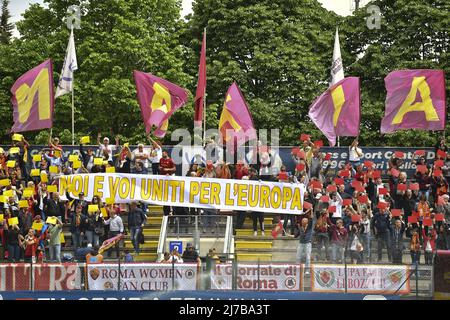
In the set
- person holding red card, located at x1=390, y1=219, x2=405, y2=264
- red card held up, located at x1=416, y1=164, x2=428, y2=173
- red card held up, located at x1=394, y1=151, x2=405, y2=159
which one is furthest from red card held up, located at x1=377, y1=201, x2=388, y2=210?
red card held up, located at x1=394, y1=151, x2=405, y2=159

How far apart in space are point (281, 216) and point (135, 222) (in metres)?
4.33

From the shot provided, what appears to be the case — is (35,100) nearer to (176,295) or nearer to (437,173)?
(176,295)

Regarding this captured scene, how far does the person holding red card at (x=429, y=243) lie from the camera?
2910cm

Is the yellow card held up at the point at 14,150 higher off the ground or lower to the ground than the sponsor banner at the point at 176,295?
higher

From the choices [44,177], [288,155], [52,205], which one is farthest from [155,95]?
[52,205]

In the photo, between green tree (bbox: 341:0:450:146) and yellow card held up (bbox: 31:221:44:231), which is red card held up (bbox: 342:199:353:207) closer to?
yellow card held up (bbox: 31:221:44:231)

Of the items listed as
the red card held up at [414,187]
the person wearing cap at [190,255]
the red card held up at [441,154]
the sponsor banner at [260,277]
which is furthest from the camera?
the red card held up at [441,154]

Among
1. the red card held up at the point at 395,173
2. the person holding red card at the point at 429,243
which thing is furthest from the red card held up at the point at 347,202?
the red card held up at the point at 395,173

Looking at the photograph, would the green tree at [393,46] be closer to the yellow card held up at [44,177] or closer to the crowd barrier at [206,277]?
the yellow card held up at [44,177]

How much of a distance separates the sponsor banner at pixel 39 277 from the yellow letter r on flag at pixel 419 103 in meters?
11.3

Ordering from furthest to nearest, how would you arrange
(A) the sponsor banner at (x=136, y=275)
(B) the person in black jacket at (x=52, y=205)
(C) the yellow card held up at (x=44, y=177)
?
(C) the yellow card held up at (x=44, y=177), (B) the person in black jacket at (x=52, y=205), (A) the sponsor banner at (x=136, y=275)

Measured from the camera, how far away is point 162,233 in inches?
1332

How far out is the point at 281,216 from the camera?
113 ft

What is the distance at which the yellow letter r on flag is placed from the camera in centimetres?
3472
